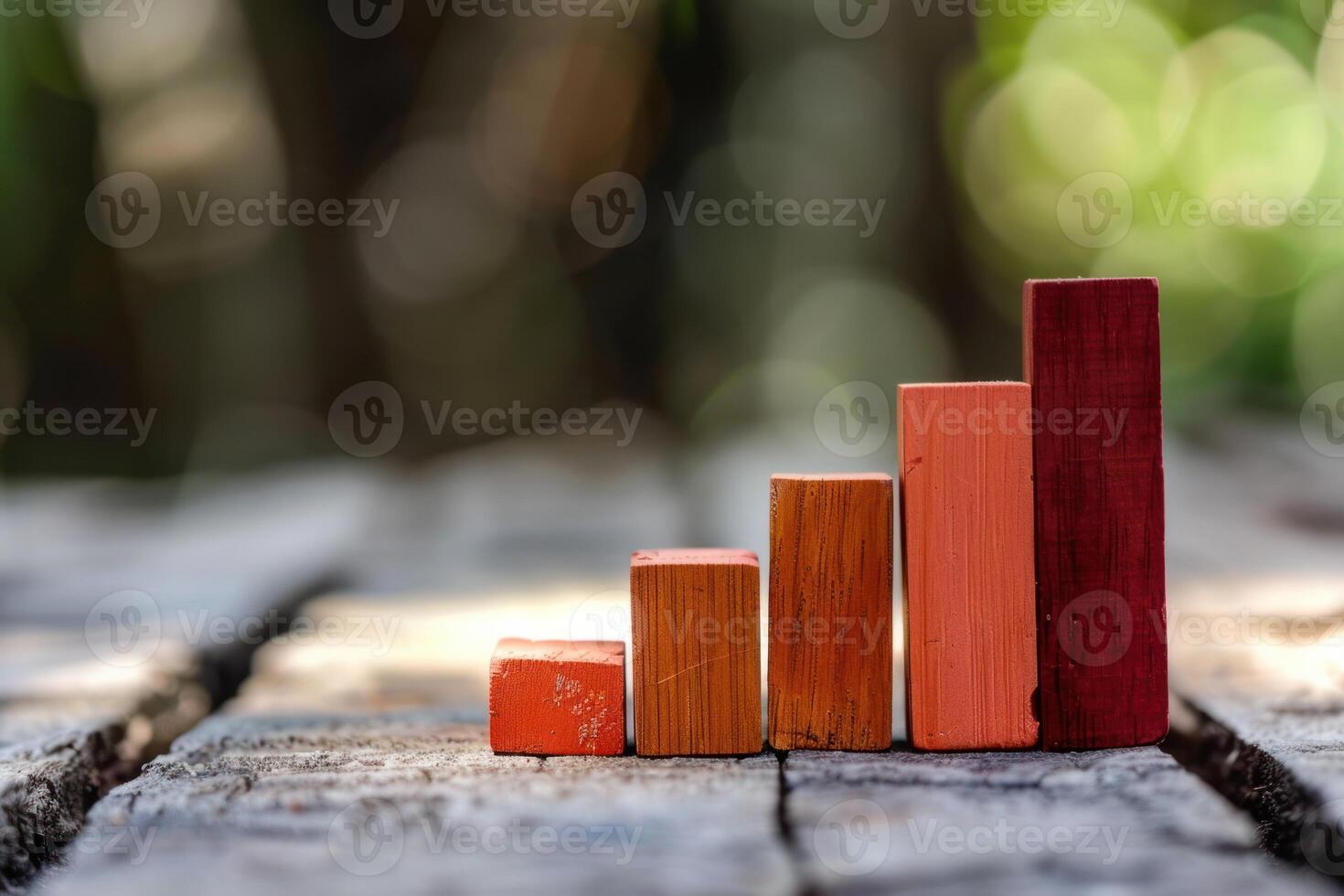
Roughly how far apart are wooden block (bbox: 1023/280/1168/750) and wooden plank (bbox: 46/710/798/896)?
0.37 meters

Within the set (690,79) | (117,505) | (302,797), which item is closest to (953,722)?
(302,797)

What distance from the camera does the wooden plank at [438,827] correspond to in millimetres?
934

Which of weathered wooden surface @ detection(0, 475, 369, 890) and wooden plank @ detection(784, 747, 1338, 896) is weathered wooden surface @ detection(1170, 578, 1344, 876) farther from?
weathered wooden surface @ detection(0, 475, 369, 890)

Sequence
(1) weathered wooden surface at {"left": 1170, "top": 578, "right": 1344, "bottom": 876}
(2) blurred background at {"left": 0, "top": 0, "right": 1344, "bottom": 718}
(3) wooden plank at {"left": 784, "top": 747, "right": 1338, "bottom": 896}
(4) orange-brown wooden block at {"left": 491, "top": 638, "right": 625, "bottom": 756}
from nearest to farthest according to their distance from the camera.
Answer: (3) wooden plank at {"left": 784, "top": 747, "right": 1338, "bottom": 896}
(1) weathered wooden surface at {"left": 1170, "top": 578, "right": 1344, "bottom": 876}
(4) orange-brown wooden block at {"left": 491, "top": 638, "right": 625, "bottom": 756}
(2) blurred background at {"left": 0, "top": 0, "right": 1344, "bottom": 718}

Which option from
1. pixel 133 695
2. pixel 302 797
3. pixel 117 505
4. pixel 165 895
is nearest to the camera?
pixel 165 895

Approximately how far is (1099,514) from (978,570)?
0.15m

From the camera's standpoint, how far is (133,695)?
159cm

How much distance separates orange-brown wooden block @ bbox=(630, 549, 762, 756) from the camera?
1.17m

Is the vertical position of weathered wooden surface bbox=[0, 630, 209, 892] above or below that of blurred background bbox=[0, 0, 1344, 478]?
below

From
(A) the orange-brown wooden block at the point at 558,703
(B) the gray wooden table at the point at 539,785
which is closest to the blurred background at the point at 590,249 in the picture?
(B) the gray wooden table at the point at 539,785

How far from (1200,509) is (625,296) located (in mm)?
1843

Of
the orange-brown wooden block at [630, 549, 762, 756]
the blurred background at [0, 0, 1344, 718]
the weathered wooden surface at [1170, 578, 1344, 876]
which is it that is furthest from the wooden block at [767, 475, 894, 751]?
the blurred background at [0, 0, 1344, 718]

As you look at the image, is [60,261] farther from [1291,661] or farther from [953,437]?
[1291,661]

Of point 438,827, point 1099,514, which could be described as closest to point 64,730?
point 438,827
